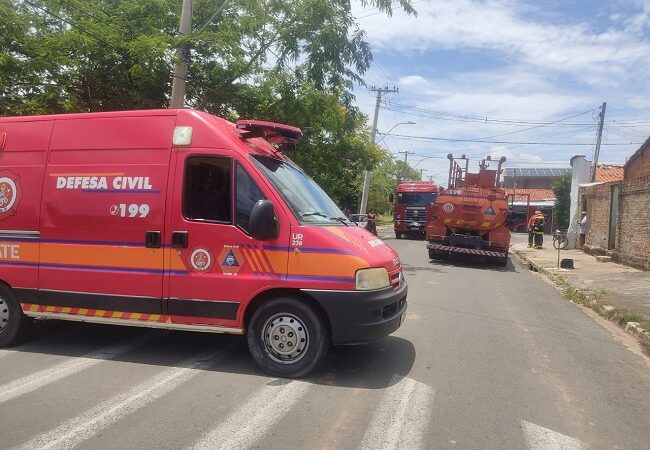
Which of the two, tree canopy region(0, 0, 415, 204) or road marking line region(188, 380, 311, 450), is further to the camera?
tree canopy region(0, 0, 415, 204)

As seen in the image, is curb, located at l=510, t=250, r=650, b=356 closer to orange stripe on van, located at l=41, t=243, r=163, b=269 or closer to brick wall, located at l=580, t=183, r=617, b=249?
orange stripe on van, located at l=41, t=243, r=163, b=269

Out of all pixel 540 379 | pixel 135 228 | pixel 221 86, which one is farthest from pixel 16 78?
pixel 540 379

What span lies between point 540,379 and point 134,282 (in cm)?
416

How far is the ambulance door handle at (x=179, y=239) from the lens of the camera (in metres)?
5.27

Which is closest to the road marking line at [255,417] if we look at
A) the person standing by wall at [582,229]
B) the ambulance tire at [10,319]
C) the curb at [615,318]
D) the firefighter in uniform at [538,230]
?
the ambulance tire at [10,319]

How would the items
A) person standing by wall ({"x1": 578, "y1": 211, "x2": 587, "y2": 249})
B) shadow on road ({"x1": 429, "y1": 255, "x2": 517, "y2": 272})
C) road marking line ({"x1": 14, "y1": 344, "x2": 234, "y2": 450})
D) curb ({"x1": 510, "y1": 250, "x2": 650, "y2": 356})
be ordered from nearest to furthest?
road marking line ({"x1": 14, "y1": 344, "x2": 234, "y2": 450}) < curb ({"x1": 510, "y1": 250, "x2": 650, "y2": 356}) < shadow on road ({"x1": 429, "y1": 255, "x2": 517, "y2": 272}) < person standing by wall ({"x1": 578, "y1": 211, "x2": 587, "y2": 249})

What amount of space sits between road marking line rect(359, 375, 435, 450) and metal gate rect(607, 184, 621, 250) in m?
16.2

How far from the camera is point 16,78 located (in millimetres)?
12094

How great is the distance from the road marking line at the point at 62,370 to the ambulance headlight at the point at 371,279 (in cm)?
280

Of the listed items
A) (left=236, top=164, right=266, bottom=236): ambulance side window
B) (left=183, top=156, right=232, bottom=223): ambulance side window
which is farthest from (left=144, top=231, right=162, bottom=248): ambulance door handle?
(left=236, top=164, right=266, bottom=236): ambulance side window

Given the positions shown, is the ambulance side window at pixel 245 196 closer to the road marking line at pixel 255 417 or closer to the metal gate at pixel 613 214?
the road marking line at pixel 255 417

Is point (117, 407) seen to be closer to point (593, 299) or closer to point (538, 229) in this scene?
point (593, 299)

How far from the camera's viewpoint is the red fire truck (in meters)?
28.6

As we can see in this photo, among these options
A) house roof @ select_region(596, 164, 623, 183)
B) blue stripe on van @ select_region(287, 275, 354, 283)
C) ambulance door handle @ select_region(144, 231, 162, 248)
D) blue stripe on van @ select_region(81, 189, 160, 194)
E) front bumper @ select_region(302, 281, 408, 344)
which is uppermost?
house roof @ select_region(596, 164, 623, 183)
